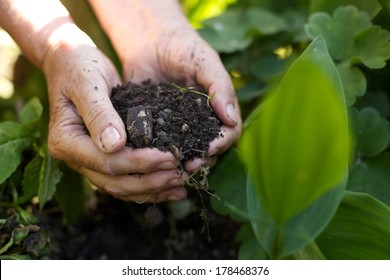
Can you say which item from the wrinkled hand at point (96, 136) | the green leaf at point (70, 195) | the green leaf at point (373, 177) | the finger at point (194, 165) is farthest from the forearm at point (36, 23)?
the green leaf at point (373, 177)

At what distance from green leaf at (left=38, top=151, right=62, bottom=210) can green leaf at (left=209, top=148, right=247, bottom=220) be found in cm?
34

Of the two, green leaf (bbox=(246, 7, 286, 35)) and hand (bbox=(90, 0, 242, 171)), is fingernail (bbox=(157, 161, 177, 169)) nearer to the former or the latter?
hand (bbox=(90, 0, 242, 171))

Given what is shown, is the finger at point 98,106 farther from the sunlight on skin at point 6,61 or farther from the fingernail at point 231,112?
the sunlight on skin at point 6,61

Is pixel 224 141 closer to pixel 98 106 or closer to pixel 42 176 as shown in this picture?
pixel 98 106

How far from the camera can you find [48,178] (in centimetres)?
115

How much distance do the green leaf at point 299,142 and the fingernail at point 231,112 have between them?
0.33 meters

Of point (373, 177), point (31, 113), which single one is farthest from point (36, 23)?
point (373, 177)

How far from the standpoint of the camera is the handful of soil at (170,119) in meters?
0.94

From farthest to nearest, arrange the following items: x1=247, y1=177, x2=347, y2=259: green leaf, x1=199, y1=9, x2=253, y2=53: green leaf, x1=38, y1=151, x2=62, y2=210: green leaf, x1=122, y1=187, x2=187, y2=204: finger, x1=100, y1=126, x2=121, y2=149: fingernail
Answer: x1=199, y1=9, x2=253, y2=53: green leaf
x1=38, y1=151, x2=62, y2=210: green leaf
x1=122, y1=187, x2=187, y2=204: finger
x1=100, y1=126, x2=121, y2=149: fingernail
x1=247, y1=177, x2=347, y2=259: green leaf

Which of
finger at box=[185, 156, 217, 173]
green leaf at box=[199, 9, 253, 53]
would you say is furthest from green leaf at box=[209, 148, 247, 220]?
green leaf at box=[199, 9, 253, 53]

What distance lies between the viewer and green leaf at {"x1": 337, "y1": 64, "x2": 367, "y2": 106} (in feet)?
3.60

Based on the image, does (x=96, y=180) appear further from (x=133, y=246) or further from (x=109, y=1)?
(x=109, y=1)

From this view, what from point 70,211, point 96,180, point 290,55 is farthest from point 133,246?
point 290,55

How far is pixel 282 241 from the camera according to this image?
793 millimetres
